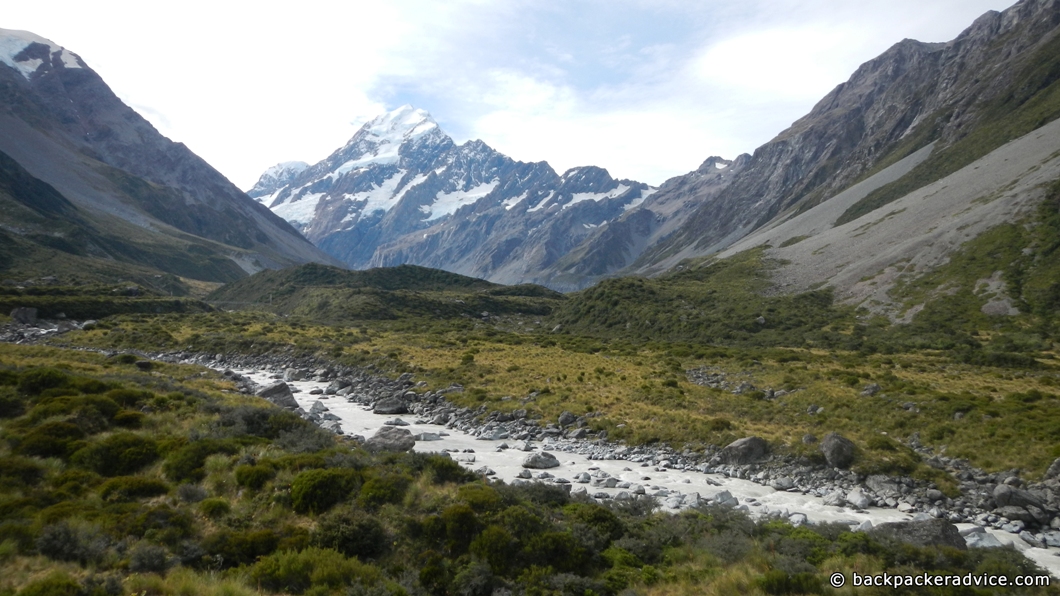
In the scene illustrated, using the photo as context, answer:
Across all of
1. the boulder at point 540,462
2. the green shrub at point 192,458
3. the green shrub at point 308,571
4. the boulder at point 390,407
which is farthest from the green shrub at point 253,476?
the boulder at point 390,407

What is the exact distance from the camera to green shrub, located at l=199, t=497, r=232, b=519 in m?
14.3

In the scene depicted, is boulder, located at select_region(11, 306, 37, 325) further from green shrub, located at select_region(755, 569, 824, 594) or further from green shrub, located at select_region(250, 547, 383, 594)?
green shrub, located at select_region(755, 569, 824, 594)

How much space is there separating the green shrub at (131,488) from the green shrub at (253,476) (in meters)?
1.82

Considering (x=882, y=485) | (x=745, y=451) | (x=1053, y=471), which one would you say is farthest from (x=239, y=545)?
(x=1053, y=471)

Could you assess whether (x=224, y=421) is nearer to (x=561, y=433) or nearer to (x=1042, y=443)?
(x=561, y=433)

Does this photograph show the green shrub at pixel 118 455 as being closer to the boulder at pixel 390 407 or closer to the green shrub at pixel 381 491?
the green shrub at pixel 381 491

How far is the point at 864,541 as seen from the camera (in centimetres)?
1382

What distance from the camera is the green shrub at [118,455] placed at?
650 inches

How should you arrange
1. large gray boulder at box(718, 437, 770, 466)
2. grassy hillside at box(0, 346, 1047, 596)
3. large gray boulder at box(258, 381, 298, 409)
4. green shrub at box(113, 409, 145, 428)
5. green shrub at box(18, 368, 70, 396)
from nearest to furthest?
grassy hillside at box(0, 346, 1047, 596), green shrub at box(113, 409, 145, 428), green shrub at box(18, 368, 70, 396), large gray boulder at box(718, 437, 770, 466), large gray boulder at box(258, 381, 298, 409)

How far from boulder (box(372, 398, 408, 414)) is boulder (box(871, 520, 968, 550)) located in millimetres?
30350

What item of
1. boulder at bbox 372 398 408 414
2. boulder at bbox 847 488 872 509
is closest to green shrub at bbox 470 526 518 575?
boulder at bbox 847 488 872 509

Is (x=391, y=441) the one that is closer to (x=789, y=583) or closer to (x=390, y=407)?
(x=390, y=407)

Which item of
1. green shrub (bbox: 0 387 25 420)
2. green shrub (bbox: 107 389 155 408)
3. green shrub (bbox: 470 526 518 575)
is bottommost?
green shrub (bbox: 470 526 518 575)

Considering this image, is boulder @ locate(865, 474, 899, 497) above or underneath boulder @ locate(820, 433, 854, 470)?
underneath
